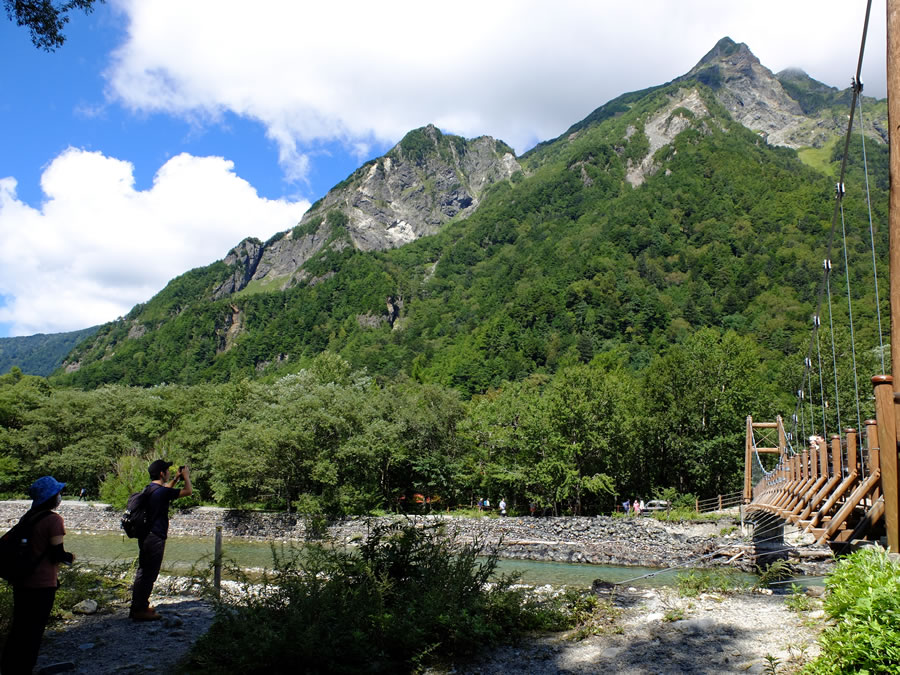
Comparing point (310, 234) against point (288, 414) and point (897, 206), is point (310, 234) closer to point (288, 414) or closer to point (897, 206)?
point (288, 414)

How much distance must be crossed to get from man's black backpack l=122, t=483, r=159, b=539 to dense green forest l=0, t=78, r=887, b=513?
60.7 feet

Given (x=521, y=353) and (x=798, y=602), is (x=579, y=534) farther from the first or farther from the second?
(x=521, y=353)

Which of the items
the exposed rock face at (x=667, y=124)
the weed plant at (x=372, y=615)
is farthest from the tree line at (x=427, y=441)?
the exposed rock face at (x=667, y=124)

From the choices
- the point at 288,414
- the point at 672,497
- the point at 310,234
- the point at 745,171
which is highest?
the point at 310,234

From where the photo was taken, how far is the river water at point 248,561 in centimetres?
1521

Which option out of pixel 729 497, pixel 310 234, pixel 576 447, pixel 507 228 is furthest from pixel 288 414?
pixel 310 234

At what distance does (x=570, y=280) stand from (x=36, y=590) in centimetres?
8881

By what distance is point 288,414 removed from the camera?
31016 millimetres

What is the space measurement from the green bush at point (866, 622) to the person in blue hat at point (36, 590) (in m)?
5.50

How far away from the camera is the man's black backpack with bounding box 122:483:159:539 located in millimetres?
6102

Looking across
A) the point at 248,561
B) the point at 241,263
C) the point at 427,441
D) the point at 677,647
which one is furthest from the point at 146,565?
the point at 241,263

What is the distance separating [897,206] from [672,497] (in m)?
31.3

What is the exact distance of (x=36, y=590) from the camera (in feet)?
14.4

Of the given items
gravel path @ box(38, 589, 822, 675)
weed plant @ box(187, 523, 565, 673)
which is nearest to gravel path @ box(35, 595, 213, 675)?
gravel path @ box(38, 589, 822, 675)
